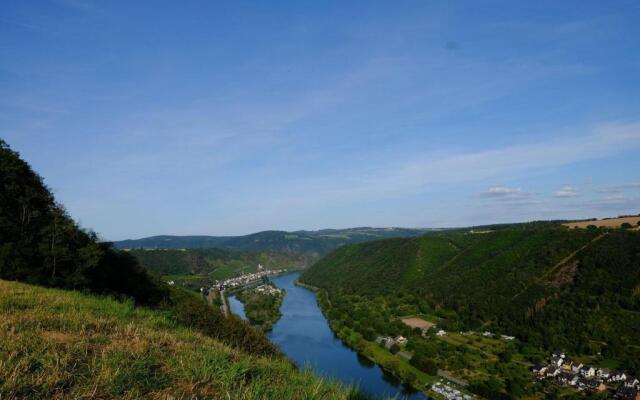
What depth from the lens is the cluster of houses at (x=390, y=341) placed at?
72.6m

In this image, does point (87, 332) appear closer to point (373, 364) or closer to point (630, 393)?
point (630, 393)

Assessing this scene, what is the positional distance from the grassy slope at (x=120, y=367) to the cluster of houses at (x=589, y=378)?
5689 centimetres

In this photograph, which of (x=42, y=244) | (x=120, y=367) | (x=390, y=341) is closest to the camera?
(x=120, y=367)

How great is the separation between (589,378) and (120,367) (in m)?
65.3

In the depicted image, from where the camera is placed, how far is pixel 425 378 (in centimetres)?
5469

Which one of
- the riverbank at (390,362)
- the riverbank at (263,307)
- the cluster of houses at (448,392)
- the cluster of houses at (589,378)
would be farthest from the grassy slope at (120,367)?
the riverbank at (263,307)

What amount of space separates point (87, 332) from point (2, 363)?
87.8 inches

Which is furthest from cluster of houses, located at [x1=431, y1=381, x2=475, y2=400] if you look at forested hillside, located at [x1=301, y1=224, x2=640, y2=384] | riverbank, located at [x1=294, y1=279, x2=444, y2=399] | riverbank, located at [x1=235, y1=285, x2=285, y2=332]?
riverbank, located at [x1=235, y1=285, x2=285, y2=332]

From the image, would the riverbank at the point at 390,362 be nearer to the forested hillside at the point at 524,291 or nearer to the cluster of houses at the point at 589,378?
the forested hillside at the point at 524,291

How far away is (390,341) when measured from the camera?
7462cm

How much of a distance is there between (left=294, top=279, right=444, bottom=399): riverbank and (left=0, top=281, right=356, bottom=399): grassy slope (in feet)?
166

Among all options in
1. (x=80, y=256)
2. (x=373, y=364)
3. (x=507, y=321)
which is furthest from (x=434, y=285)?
(x=80, y=256)

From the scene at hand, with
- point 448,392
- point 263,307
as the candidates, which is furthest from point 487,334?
point 263,307

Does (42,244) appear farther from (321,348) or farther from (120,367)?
(321,348)
